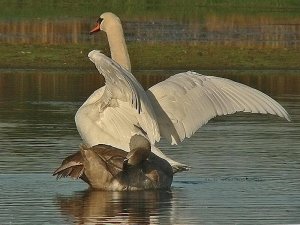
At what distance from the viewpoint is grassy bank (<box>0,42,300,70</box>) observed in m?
29.8

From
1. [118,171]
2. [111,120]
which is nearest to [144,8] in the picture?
[111,120]

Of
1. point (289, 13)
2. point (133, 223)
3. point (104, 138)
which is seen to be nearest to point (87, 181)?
point (104, 138)

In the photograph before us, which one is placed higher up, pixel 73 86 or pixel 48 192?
pixel 73 86

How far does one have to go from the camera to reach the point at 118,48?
13.3m

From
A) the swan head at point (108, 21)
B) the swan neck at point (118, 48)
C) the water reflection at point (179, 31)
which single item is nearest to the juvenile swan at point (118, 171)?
the swan neck at point (118, 48)

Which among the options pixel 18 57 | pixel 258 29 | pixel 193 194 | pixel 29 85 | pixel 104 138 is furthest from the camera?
pixel 258 29

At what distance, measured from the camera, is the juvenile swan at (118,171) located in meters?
12.0

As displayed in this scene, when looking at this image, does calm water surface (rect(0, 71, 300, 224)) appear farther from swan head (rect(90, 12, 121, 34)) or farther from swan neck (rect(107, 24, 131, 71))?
swan head (rect(90, 12, 121, 34))

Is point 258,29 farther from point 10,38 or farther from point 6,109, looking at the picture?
point 6,109

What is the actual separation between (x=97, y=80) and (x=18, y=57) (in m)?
4.49

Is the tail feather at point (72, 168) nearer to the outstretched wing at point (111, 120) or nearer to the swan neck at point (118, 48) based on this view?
the outstretched wing at point (111, 120)

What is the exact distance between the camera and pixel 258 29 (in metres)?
41.5

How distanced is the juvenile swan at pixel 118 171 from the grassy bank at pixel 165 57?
17.1 m

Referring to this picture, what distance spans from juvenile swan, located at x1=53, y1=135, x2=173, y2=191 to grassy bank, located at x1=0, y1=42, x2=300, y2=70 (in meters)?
17.1
